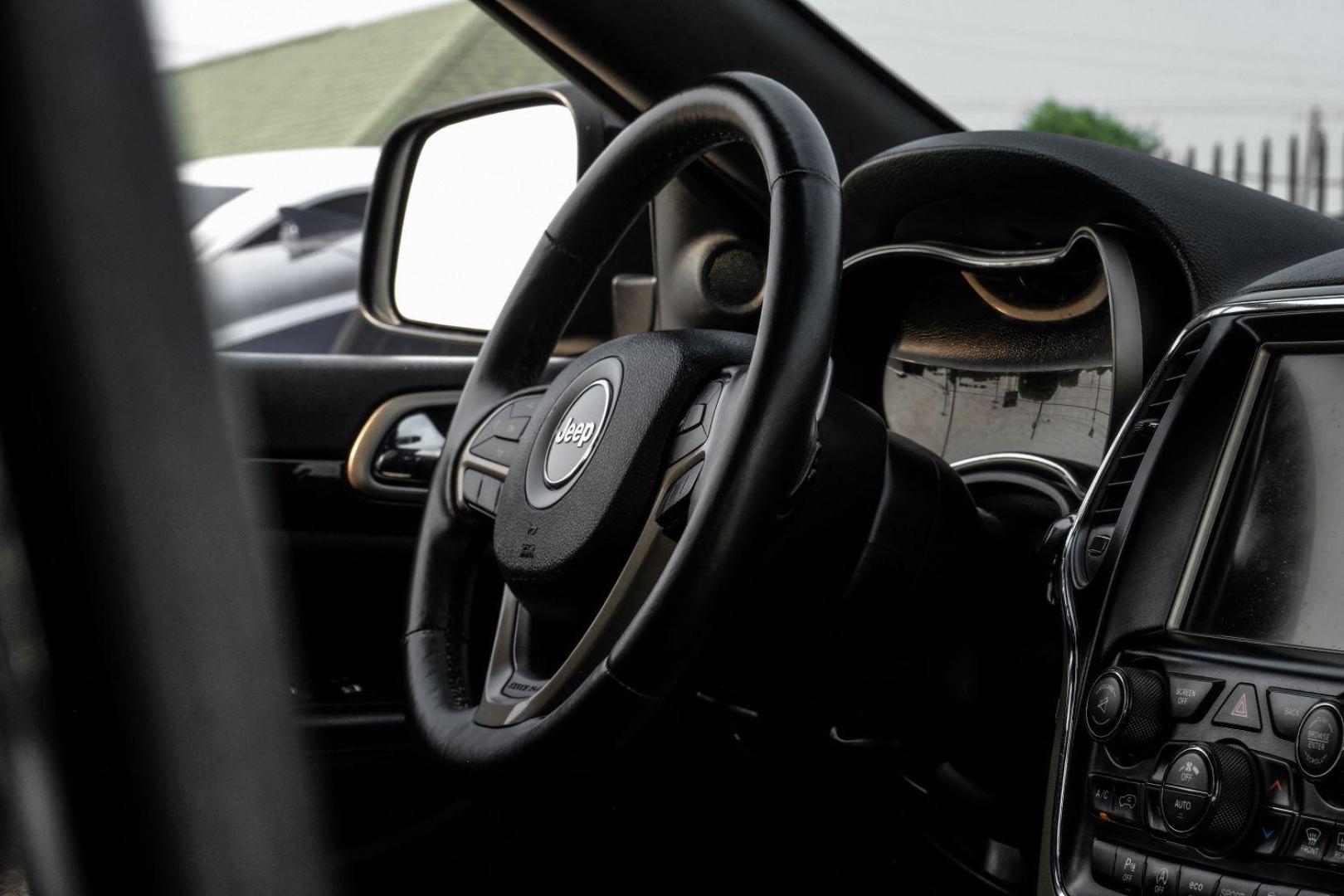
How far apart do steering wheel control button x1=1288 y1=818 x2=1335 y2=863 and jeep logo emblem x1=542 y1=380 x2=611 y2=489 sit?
587mm

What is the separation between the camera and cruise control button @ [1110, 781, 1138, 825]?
968mm

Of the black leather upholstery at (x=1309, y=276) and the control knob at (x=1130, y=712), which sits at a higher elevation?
the black leather upholstery at (x=1309, y=276)

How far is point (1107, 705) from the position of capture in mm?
993

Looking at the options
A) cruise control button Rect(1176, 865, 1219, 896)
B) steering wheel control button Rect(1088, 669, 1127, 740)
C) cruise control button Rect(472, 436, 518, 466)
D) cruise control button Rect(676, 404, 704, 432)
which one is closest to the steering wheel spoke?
cruise control button Rect(472, 436, 518, 466)

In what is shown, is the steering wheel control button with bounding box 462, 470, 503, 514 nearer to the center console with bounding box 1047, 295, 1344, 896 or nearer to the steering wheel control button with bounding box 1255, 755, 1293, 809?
the center console with bounding box 1047, 295, 1344, 896

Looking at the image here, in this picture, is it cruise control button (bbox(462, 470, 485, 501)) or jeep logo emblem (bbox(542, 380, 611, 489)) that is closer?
jeep logo emblem (bbox(542, 380, 611, 489))

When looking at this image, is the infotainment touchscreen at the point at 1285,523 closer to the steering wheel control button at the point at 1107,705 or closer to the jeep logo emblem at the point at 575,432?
the steering wheel control button at the point at 1107,705

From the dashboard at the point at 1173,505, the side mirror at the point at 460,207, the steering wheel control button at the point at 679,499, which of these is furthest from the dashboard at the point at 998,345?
the side mirror at the point at 460,207

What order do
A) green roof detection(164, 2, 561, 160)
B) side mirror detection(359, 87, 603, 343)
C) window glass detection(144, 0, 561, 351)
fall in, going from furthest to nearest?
1. green roof detection(164, 2, 561, 160)
2. side mirror detection(359, 87, 603, 343)
3. window glass detection(144, 0, 561, 351)

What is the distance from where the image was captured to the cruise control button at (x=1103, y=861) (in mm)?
975

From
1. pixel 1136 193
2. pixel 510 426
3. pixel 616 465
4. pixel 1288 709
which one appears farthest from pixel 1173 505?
pixel 510 426

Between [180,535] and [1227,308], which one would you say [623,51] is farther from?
[180,535]

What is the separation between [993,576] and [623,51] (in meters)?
0.73

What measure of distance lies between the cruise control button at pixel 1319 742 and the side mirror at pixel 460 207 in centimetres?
133
